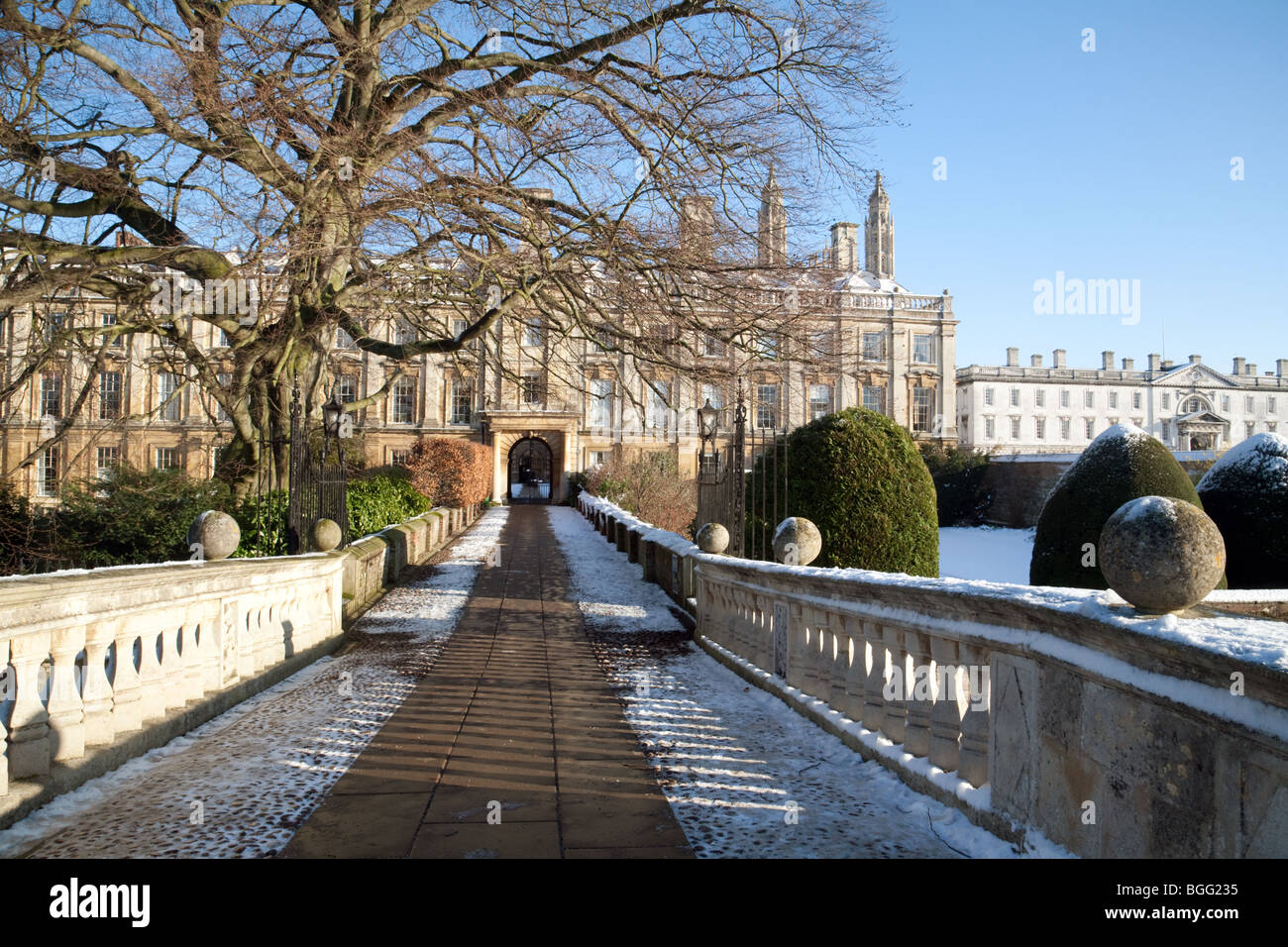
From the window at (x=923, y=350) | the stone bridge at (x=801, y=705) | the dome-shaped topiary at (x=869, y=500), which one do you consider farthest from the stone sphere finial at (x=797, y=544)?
the window at (x=923, y=350)

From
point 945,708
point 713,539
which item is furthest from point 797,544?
point 945,708

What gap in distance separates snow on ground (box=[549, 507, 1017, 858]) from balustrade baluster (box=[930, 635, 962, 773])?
210 mm

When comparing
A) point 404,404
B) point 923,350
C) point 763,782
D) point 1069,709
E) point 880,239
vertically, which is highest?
point 880,239

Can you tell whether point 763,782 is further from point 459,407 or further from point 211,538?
point 459,407

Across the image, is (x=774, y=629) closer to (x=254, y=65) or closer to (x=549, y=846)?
(x=549, y=846)

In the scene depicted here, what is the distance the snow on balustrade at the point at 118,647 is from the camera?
3.76 meters

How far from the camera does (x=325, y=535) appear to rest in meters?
9.33

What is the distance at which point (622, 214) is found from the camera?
10336 millimetres

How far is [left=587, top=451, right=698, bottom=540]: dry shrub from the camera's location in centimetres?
2397

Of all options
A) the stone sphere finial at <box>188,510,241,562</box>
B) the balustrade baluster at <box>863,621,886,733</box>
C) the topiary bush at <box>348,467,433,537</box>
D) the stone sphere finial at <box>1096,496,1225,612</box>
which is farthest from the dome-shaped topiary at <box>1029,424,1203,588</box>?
the topiary bush at <box>348,467,433,537</box>

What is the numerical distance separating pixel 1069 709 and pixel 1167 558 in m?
0.62

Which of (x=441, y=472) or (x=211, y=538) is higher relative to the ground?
(x=441, y=472)

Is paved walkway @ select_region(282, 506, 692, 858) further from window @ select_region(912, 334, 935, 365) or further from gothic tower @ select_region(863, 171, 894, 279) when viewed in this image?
gothic tower @ select_region(863, 171, 894, 279)
